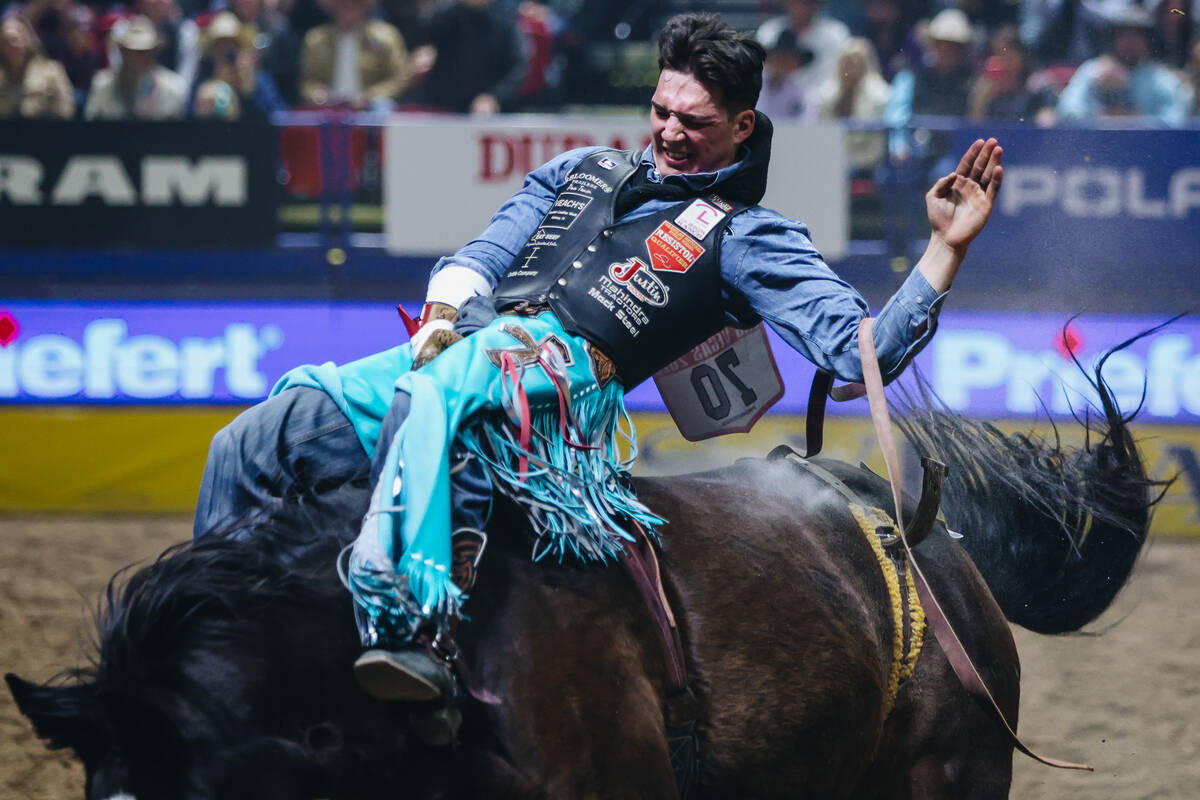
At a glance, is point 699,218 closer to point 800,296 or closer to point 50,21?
point 800,296

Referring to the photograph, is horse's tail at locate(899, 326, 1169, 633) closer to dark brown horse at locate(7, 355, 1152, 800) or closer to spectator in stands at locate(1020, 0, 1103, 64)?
dark brown horse at locate(7, 355, 1152, 800)

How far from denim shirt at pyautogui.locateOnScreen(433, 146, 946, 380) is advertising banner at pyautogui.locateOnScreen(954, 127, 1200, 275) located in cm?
467

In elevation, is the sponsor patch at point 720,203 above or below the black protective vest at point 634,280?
above

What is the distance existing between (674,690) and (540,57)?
22.4 ft

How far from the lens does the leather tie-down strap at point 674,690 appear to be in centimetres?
218

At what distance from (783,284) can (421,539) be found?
2.54ft

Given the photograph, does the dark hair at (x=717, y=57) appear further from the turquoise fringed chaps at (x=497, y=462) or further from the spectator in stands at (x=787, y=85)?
the spectator in stands at (x=787, y=85)

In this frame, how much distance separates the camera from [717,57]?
2354mm

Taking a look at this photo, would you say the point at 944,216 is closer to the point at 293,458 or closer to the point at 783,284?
the point at 783,284

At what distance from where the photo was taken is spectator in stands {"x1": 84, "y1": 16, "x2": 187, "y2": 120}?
782 cm

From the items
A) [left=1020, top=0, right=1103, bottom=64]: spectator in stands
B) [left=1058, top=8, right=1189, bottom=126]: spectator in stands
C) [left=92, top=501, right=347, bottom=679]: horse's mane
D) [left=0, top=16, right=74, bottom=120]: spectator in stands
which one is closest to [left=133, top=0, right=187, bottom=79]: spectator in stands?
[left=0, top=16, right=74, bottom=120]: spectator in stands

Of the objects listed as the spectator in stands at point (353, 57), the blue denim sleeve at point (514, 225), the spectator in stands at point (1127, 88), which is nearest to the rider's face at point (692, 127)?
the blue denim sleeve at point (514, 225)

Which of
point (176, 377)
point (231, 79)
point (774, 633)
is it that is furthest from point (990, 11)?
point (774, 633)

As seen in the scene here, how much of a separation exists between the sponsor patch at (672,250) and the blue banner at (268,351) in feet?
14.3
